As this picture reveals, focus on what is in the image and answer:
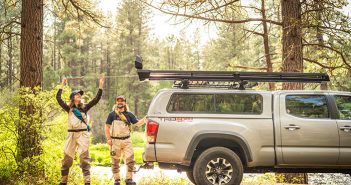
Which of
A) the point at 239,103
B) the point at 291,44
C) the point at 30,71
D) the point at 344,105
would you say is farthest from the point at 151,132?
the point at 291,44

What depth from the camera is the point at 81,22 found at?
1302 cm

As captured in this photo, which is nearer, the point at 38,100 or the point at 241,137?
the point at 241,137

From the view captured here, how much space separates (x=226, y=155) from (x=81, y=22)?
8125mm

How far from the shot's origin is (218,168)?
6.97m

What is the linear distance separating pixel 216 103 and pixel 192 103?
1.45 ft

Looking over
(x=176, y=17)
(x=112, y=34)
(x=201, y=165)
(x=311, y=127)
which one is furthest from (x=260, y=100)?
(x=112, y=34)

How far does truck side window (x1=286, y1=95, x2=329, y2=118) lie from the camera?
7.27m

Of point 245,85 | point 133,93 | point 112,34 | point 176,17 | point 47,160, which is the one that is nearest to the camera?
point 245,85

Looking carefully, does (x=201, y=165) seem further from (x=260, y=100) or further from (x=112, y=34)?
(x=112, y=34)

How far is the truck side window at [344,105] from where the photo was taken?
739cm

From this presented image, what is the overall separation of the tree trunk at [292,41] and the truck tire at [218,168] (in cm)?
459

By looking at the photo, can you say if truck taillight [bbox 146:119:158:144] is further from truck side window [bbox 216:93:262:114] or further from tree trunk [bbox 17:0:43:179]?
tree trunk [bbox 17:0:43:179]

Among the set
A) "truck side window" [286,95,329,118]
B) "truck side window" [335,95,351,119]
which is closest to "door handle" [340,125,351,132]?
"truck side window" [335,95,351,119]

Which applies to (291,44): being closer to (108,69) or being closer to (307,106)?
(307,106)
